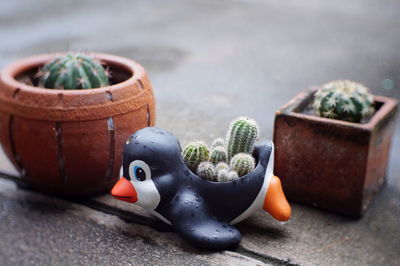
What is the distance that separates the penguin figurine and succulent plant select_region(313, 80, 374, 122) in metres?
0.53

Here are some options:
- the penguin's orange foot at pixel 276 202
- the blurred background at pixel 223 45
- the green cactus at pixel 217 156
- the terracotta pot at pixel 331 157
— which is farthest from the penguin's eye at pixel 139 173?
the blurred background at pixel 223 45

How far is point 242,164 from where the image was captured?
2.23 metres

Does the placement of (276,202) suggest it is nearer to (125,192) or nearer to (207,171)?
(207,171)

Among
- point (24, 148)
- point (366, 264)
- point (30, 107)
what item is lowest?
point (366, 264)

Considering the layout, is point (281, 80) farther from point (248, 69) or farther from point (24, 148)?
point (24, 148)

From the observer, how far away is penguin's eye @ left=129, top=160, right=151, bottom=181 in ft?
7.16

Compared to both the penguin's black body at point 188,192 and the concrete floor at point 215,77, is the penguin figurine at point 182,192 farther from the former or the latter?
the concrete floor at point 215,77

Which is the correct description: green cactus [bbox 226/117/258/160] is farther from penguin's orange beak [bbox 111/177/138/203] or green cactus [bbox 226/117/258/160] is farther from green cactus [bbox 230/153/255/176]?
penguin's orange beak [bbox 111/177/138/203]

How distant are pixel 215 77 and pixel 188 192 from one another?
260 cm

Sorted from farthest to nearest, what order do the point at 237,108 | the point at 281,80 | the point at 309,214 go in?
the point at 281,80, the point at 237,108, the point at 309,214

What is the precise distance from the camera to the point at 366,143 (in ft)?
7.70

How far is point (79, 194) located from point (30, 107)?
20.7 inches

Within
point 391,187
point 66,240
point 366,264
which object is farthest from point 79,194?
point 391,187

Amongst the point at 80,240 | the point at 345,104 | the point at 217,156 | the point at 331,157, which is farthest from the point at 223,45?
the point at 80,240
